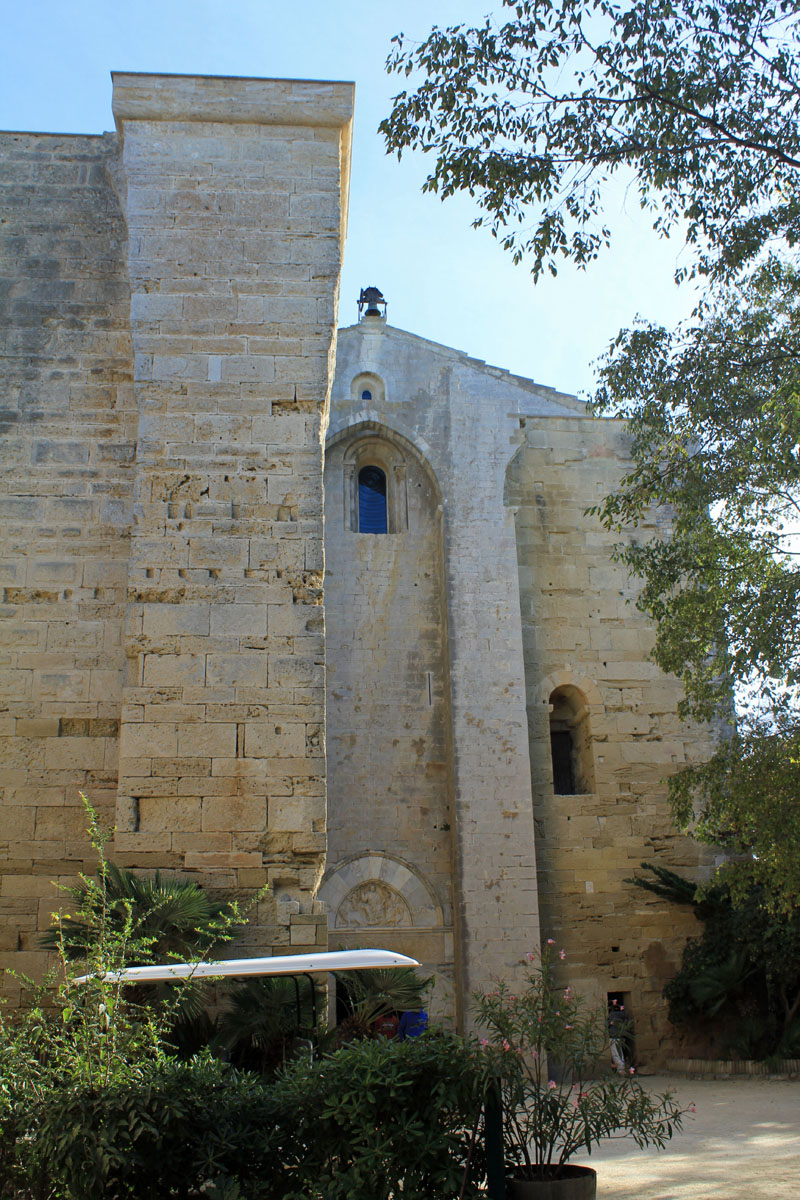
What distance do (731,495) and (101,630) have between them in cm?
550

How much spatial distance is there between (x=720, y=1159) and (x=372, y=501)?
9.40 meters

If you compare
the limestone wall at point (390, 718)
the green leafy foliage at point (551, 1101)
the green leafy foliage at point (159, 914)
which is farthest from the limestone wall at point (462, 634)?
the green leafy foliage at point (551, 1101)

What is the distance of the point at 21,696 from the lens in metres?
6.69

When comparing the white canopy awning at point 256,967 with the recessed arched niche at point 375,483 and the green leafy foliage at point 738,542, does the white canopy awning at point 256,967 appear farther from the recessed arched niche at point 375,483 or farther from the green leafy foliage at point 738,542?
the recessed arched niche at point 375,483

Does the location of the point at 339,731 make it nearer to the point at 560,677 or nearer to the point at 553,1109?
the point at 560,677

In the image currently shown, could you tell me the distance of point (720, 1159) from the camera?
6.05 m

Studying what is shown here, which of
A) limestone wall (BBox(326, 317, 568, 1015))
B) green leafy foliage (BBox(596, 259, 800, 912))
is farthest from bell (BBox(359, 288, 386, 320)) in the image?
green leafy foliage (BBox(596, 259, 800, 912))

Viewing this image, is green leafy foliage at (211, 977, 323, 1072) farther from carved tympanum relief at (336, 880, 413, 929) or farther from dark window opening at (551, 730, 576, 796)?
dark window opening at (551, 730, 576, 796)

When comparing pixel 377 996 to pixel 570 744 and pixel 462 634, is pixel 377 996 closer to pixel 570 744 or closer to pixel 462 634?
pixel 462 634

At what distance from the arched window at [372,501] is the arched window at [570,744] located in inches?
129

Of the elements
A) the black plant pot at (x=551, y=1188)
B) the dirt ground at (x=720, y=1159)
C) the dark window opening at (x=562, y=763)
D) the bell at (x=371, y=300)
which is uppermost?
the bell at (x=371, y=300)

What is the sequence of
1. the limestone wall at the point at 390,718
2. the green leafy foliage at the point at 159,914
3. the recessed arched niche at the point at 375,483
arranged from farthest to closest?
the recessed arched niche at the point at 375,483 < the limestone wall at the point at 390,718 < the green leafy foliage at the point at 159,914

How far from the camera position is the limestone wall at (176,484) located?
231 inches

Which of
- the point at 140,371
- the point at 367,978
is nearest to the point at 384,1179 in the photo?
the point at 367,978
